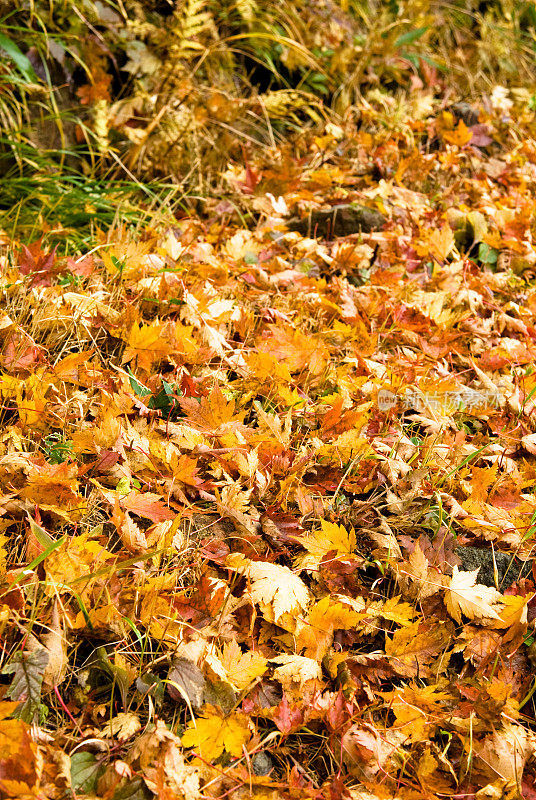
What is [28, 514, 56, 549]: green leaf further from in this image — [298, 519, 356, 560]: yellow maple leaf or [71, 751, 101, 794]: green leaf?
[298, 519, 356, 560]: yellow maple leaf

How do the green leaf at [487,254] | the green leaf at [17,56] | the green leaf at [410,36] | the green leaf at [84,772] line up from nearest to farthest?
the green leaf at [84,772] < the green leaf at [17,56] < the green leaf at [487,254] < the green leaf at [410,36]

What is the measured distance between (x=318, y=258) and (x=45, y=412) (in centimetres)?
147

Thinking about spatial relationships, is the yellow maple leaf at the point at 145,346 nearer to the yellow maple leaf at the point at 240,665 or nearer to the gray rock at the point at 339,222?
the yellow maple leaf at the point at 240,665

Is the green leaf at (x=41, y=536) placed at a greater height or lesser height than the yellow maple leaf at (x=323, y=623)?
greater

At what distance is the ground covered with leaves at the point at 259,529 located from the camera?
119cm

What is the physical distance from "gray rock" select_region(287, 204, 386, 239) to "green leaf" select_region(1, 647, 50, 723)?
2.17 metres

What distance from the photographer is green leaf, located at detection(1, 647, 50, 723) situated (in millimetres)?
1121

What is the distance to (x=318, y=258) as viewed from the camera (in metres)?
2.69

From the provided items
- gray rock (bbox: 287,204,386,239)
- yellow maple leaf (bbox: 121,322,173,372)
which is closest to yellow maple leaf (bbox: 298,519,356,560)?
yellow maple leaf (bbox: 121,322,173,372)

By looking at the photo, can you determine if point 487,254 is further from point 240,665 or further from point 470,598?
point 240,665

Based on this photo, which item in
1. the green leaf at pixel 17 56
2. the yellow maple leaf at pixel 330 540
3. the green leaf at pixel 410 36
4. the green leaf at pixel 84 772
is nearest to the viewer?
the green leaf at pixel 84 772

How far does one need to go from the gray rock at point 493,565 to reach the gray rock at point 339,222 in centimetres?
168

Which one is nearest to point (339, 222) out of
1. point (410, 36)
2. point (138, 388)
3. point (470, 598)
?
point (138, 388)

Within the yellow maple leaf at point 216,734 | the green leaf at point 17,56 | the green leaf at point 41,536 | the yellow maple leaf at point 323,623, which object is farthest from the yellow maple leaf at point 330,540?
the green leaf at point 17,56
